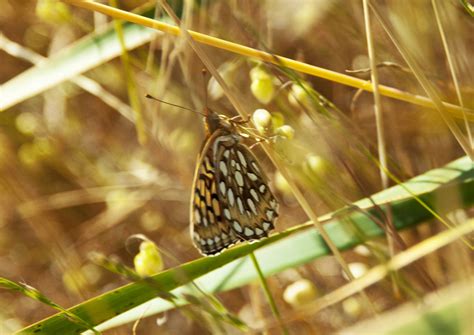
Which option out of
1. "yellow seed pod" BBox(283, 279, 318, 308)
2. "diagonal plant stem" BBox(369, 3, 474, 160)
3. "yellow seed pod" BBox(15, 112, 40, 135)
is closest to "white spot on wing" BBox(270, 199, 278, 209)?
"yellow seed pod" BBox(283, 279, 318, 308)

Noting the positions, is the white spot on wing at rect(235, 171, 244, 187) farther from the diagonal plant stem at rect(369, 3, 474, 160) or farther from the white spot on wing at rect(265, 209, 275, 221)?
the diagonal plant stem at rect(369, 3, 474, 160)

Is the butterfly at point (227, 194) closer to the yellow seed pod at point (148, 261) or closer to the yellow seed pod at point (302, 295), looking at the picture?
the yellow seed pod at point (148, 261)

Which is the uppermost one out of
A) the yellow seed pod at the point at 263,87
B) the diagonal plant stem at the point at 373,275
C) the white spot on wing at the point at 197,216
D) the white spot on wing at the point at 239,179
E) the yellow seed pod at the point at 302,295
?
the yellow seed pod at the point at 263,87

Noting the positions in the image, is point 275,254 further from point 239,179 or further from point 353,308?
point 353,308

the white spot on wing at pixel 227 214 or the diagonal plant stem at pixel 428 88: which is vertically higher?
the white spot on wing at pixel 227 214

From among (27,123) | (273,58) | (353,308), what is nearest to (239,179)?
(273,58)

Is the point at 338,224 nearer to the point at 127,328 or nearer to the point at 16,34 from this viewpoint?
the point at 127,328

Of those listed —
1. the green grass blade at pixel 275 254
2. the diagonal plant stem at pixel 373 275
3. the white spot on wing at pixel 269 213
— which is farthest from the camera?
the white spot on wing at pixel 269 213

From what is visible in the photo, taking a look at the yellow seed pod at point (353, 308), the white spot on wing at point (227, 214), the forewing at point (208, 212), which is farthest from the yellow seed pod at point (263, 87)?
the yellow seed pod at point (353, 308)

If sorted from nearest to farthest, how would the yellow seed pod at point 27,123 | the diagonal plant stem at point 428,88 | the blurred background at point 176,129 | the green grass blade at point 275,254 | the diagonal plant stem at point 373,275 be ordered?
the diagonal plant stem at point 373,275
the diagonal plant stem at point 428,88
the green grass blade at point 275,254
the blurred background at point 176,129
the yellow seed pod at point 27,123
